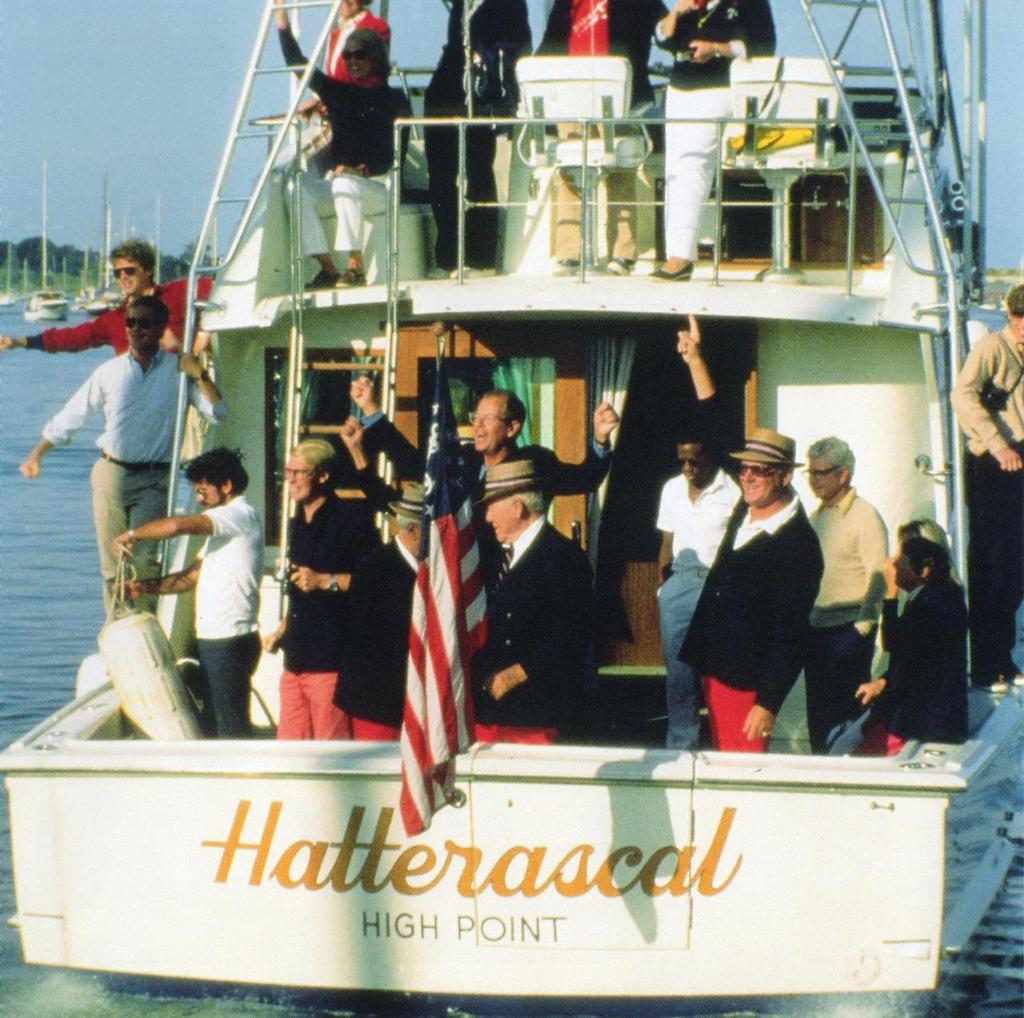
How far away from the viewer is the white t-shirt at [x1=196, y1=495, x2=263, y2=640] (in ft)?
25.2

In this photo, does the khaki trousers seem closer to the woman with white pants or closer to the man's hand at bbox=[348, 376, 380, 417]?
the man's hand at bbox=[348, 376, 380, 417]

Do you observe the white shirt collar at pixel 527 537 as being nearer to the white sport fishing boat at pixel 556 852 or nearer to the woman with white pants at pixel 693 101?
the white sport fishing boat at pixel 556 852

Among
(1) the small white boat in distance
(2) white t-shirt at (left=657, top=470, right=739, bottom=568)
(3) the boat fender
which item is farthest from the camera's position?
(1) the small white boat in distance

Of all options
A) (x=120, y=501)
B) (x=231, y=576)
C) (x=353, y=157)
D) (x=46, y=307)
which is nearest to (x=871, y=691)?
(x=231, y=576)

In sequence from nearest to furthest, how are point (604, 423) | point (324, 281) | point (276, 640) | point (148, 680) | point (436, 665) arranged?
point (436, 665) → point (148, 680) → point (276, 640) → point (604, 423) → point (324, 281)

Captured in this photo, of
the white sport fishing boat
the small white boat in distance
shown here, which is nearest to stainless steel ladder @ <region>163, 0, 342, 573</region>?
the white sport fishing boat

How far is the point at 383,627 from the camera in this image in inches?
274

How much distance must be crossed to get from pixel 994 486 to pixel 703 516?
1561 mm

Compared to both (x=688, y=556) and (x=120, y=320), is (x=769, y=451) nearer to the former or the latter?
(x=688, y=556)

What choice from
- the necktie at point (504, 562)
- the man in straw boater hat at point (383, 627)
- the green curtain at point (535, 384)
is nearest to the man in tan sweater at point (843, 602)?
the necktie at point (504, 562)

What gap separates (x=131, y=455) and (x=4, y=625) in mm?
10730

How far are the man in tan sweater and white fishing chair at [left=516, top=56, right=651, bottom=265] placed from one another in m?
1.86

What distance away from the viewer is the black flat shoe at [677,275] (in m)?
8.29

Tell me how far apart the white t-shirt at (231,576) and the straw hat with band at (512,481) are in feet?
4.59
